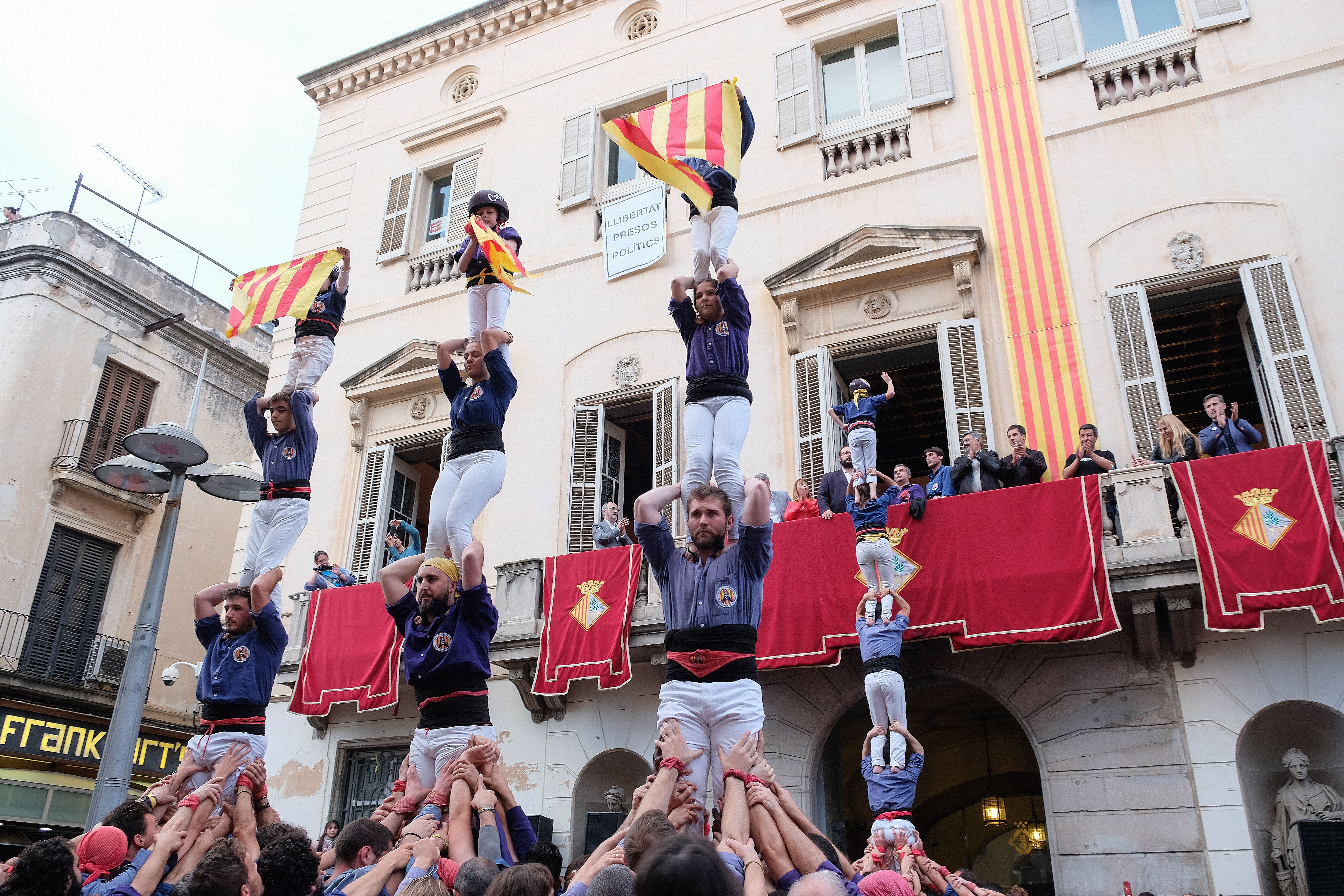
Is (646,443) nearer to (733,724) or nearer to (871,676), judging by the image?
(871,676)

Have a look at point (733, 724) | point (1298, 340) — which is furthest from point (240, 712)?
point (1298, 340)

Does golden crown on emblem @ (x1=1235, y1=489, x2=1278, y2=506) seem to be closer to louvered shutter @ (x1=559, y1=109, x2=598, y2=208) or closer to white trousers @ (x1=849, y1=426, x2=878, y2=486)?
white trousers @ (x1=849, y1=426, x2=878, y2=486)

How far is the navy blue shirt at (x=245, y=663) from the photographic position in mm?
6809

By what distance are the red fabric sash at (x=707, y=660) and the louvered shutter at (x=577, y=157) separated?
12152 millimetres

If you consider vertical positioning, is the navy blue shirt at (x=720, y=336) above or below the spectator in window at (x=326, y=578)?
below

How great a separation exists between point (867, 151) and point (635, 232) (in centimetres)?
364

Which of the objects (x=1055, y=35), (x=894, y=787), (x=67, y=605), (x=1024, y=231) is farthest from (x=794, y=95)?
(x=67, y=605)

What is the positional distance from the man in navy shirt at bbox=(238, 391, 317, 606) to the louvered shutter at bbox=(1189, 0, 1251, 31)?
1173 cm

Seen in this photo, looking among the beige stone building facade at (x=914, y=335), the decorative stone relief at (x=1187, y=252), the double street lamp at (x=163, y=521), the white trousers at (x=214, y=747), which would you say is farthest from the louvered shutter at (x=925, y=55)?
the white trousers at (x=214, y=747)

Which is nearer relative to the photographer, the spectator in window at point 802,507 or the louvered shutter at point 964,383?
the spectator in window at point 802,507

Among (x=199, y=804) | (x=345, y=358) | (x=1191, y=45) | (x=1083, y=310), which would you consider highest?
(x=1191, y=45)

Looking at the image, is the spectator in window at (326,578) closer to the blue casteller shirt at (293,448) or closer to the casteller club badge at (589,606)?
the casteller club badge at (589,606)

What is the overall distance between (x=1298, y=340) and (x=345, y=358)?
46.1ft

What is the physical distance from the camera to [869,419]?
34.2 feet
